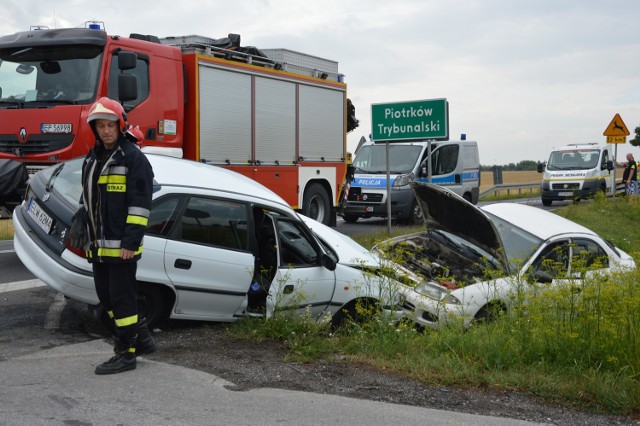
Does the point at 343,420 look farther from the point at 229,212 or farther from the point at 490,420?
the point at 229,212

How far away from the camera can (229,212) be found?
681 centimetres

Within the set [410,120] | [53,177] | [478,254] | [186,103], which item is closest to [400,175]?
[410,120]

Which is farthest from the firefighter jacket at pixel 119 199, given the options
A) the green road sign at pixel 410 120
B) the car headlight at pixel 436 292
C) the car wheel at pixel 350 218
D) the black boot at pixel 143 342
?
the car wheel at pixel 350 218

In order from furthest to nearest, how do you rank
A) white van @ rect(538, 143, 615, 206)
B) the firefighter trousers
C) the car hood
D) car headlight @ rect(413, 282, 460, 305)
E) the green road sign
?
1. white van @ rect(538, 143, 615, 206)
2. the green road sign
3. the car hood
4. car headlight @ rect(413, 282, 460, 305)
5. the firefighter trousers

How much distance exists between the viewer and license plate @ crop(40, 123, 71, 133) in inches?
404

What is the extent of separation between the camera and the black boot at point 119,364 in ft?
16.8

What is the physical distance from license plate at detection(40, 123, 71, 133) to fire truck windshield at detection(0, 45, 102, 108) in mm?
343

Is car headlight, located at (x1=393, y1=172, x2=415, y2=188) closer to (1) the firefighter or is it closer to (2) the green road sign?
(2) the green road sign

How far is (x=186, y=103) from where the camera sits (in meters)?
11.9

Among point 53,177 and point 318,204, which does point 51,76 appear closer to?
point 53,177

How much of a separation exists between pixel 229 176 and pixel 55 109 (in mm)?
4186

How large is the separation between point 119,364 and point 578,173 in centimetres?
2503

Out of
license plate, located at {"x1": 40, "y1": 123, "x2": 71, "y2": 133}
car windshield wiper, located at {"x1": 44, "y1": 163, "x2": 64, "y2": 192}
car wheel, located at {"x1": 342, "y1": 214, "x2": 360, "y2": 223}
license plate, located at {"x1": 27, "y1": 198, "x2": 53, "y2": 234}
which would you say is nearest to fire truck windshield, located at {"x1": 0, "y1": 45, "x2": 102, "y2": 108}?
license plate, located at {"x1": 40, "y1": 123, "x2": 71, "y2": 133}

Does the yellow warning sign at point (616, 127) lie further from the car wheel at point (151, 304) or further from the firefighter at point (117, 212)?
the firefighter at point (117, 212)
